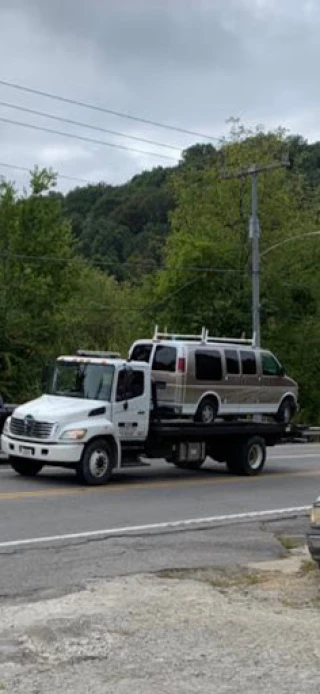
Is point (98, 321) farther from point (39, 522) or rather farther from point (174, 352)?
point (39, 522)

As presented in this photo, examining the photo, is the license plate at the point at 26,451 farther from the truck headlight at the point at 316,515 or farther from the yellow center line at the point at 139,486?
the truck headlight at the point at 316,515

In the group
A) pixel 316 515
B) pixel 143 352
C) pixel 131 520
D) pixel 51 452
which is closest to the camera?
pixel 316 515

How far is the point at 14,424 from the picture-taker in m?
16.2

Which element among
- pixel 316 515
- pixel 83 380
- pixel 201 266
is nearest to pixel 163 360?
pixel 83 380

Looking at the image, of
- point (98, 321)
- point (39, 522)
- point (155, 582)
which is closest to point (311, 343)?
point (98, 321)

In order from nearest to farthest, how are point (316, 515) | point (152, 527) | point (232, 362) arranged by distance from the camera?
point (316, 515), point (152, 527), point (232, 362)

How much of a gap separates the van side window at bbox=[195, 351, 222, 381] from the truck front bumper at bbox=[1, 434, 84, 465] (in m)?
5.47

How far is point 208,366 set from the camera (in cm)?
2114

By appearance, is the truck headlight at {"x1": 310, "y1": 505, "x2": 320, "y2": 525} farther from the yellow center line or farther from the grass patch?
the yellow center line

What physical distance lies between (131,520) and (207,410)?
26.4 feet

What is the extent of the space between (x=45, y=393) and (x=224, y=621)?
10.3m

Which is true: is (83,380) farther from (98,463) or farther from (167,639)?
(167,639)

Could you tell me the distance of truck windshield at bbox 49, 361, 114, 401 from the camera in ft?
53.7

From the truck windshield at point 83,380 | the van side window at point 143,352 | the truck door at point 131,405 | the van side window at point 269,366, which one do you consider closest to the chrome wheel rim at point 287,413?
the van side window at point 269,366
